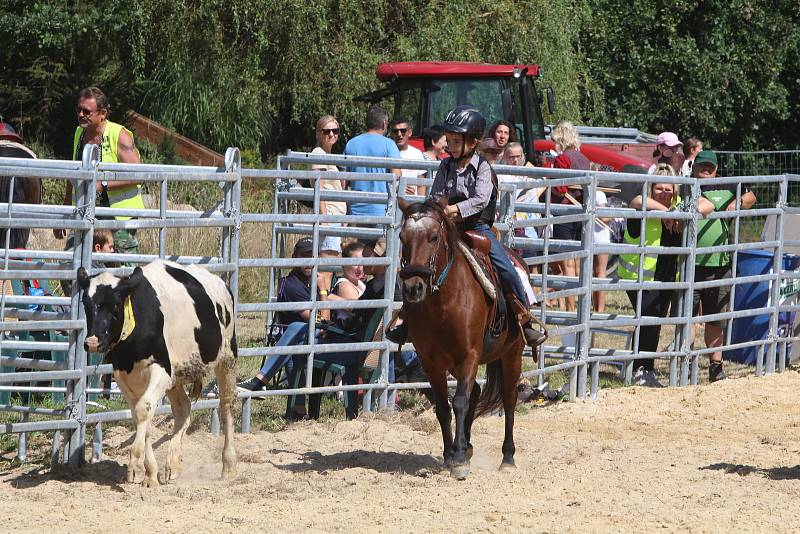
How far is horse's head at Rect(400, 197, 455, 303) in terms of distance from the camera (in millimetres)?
7320

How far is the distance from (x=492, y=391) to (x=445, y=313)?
111cm

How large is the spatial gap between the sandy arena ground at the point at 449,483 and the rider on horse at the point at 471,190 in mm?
1011

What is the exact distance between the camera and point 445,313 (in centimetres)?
779

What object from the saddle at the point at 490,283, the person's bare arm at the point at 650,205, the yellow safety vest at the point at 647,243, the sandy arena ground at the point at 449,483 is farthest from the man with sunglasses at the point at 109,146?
the yellow safety vest at the point at 647,243

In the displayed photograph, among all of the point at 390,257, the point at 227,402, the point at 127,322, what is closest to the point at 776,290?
the point at 390,257

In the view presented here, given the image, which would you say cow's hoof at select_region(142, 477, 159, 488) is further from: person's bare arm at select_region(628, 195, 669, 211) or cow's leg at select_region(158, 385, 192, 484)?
person's bare arm at select_region(628, 195, 669, 211)

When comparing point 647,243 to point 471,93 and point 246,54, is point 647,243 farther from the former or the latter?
point 246,54

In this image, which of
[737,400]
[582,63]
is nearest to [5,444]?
[737,400]

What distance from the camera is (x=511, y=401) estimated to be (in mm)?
8586

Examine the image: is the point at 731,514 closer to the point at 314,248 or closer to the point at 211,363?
the point at 211,363

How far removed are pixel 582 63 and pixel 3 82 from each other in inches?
→ 488

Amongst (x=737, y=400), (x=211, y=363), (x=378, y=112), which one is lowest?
(x=737, y=400)

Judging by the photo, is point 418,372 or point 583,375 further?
point 583,375

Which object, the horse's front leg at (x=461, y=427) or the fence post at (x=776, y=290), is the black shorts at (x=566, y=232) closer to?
the fence post at (x=776, y=290)
